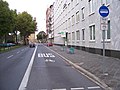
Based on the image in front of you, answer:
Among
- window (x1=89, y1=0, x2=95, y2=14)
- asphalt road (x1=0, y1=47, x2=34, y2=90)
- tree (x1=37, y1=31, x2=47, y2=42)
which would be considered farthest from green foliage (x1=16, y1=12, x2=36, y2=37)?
tree (x1=37, y1=31, x2=47, y2=42)

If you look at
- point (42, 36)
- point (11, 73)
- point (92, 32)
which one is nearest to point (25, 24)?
point (92, 32)

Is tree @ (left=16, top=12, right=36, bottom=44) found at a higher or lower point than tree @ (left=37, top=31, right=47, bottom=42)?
higher

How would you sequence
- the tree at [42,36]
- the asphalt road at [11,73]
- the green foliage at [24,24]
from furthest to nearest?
the tree at [42,36]
the green foliage at [24,24]
the asphalt road at [11,73]

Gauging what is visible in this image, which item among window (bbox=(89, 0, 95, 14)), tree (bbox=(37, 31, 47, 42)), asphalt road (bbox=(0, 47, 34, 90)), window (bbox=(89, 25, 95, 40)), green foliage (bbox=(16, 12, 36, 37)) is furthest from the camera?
tree (bbox=(37, 31, 47, 42))

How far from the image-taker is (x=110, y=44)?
21203mm

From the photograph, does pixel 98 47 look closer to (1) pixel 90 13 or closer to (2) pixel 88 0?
(1) pixel 90 13

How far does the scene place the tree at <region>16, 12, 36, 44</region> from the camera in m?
94.5

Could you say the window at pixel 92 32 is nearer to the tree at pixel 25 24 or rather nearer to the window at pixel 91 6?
the window at pixel 91 6

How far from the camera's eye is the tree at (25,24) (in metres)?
94.5

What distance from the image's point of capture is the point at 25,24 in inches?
3740

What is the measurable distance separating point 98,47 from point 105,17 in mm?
14517

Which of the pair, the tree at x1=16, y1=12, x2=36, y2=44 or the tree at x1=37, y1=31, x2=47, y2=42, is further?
the tree at x1=37, y1=31, x2=47, y2=42

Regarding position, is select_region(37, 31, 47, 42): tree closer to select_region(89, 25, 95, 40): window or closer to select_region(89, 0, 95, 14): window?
select_region(89, 0, 95, 14): window

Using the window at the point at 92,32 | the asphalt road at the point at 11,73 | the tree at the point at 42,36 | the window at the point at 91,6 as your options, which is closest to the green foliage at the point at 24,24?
the window at the point at 91,6
